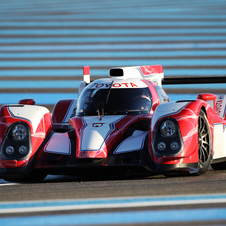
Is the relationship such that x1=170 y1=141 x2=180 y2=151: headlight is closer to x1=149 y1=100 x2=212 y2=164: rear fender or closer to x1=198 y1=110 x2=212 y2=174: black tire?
x1=149 y1=100 x2=212 y2=164: rear fender

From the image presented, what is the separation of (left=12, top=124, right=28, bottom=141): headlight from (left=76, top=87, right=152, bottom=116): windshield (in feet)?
2.63

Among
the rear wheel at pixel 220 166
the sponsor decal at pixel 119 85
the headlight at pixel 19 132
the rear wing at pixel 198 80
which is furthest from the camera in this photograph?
the rear wing at pixel 198 80

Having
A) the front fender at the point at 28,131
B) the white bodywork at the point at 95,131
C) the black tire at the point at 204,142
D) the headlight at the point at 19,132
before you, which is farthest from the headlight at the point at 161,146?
the headlight at the point at 19,132

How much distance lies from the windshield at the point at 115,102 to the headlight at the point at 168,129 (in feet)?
2.41

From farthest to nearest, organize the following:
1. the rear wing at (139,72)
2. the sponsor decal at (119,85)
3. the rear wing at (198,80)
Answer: the rear wing at (198,80), the rear wing at (139,72), the sponsor decal at (119,85)

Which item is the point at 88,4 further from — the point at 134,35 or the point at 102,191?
the point at 102,191

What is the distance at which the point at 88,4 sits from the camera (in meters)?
24.2

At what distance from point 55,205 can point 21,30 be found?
1687 cm

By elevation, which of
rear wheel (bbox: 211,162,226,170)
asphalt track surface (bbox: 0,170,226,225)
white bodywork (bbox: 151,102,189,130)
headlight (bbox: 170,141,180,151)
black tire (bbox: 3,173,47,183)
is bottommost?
rear wheel (bbox: 211,162,226,170)

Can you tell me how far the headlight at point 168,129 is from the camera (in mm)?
4676

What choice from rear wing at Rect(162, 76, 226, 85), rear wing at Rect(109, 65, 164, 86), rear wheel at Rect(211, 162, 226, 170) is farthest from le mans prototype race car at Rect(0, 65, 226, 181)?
rear wing at Rect(162, 76, 226, 85)

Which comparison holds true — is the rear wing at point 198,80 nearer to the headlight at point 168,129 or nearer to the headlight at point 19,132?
the headlight at point 168,129

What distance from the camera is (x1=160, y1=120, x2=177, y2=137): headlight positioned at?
15.3 feet

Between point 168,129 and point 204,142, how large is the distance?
1.81ft
